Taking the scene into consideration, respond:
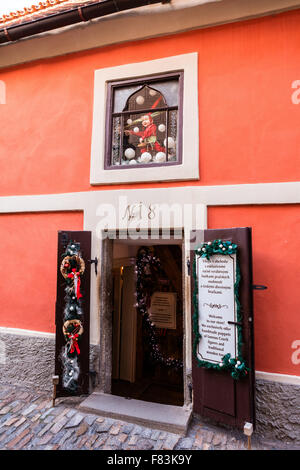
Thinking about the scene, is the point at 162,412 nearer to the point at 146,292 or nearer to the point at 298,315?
the point at 298,315

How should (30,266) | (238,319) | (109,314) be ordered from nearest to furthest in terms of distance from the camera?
(238,319)
(109,314)
(30,266)

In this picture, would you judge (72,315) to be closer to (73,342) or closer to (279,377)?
(73,342)

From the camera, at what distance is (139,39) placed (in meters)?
4.90

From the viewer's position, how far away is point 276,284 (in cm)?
Answer: 394

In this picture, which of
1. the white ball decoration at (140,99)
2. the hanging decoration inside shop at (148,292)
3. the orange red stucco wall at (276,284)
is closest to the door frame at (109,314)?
the orange red stucco wall at (276,284)

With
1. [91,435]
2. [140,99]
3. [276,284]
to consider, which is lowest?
[91,435]

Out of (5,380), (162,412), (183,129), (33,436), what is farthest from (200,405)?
(183,129)

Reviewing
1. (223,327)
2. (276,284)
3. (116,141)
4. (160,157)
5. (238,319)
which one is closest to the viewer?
(238,319)

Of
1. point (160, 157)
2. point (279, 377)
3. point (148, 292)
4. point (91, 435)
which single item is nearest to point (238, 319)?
point (279, 377)

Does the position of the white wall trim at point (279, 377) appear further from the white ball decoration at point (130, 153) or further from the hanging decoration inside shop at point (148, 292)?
the white ball decoration at point (130, 153)

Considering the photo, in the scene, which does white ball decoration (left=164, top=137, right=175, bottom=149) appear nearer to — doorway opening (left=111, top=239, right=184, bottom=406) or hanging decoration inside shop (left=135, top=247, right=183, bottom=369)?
doorway opening (left=111, top=239, right=184, bottom=406)

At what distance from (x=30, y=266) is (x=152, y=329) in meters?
3.28

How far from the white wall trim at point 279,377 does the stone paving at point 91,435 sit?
73 centimetres

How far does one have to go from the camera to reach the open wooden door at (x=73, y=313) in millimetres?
4445
